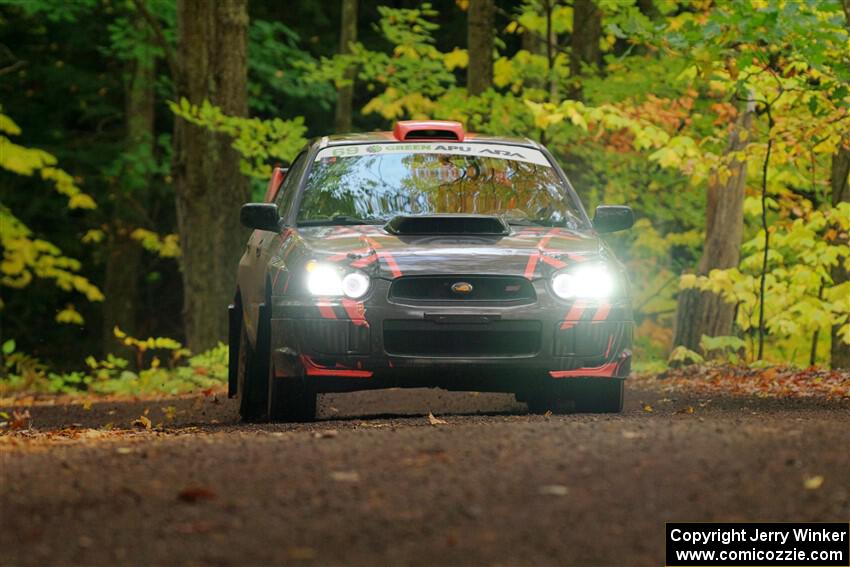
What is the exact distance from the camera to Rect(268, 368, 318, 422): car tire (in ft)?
29.1

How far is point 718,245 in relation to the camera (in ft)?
59.0

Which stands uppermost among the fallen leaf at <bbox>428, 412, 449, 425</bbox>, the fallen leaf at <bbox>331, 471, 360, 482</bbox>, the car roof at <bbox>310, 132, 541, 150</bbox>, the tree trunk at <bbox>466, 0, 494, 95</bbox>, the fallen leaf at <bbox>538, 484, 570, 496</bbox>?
the tree trunk at <bbox>466, 0, 494, 95</bbox>

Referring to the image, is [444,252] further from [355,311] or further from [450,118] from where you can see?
[450,118]

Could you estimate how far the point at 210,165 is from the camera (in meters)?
19.1

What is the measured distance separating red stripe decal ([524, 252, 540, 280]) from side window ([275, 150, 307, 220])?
190cm

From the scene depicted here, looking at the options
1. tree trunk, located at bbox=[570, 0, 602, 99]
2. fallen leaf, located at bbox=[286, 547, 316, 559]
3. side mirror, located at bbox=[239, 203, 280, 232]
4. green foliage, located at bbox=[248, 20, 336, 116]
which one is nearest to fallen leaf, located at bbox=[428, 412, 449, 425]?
side mirror, located at bbox=[239, 203, 280, 232]

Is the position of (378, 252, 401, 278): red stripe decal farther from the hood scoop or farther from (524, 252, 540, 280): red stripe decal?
(524, 252, 540, 280): red stripe decal

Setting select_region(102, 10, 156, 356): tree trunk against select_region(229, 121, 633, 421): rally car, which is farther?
select_region(102, 10, 156, 356): tree trunk

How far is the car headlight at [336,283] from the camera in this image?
27.8 feet

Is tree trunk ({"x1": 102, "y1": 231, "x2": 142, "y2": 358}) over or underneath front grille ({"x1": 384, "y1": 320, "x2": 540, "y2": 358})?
underneath

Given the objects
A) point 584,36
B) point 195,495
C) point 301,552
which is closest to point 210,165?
point 584,36

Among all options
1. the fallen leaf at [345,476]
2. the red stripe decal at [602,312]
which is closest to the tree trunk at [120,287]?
the red stripe decal at [602,312]

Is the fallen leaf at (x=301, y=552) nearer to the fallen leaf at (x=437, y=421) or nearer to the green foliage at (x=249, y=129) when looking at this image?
the fallen leaf at (x=437, y=421)

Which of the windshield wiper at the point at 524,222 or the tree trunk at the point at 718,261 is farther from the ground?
the windshield wiper at the point at 524,222
